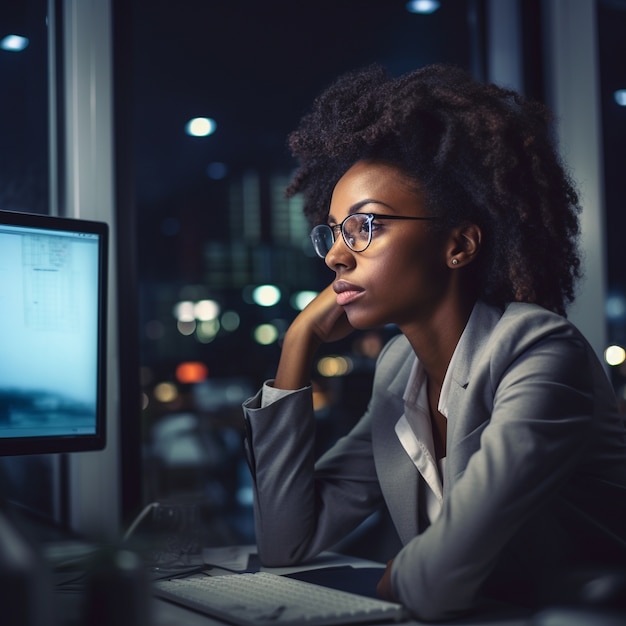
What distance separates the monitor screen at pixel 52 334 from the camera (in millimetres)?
1404

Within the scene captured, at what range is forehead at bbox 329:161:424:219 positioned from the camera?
4.61 ft

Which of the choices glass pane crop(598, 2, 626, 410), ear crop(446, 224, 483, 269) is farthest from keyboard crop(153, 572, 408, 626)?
glass pane crop(598, 2, 626, 410)

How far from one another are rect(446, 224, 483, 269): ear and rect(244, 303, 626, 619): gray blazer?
0.11 metres

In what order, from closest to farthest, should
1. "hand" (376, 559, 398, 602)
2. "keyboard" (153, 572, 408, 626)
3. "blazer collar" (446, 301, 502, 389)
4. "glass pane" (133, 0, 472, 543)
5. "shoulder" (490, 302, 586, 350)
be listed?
"keyboard" (153, 572, 408, 626) → "hand" (376, 559, 398, 602) → "shoulder" (490, 302, 586, 350) → "blazer collar" (446, 301, 502, 389) → "glass pane" (133, 0, 472, 543)

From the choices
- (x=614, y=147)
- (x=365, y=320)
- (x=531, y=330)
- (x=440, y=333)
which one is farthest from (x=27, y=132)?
(x=614, y=147)

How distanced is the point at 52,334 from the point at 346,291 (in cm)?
55

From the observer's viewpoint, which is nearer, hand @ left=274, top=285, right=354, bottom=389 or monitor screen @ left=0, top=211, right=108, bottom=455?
monitor screen @ left=0, top=211, right=108, bottom=455

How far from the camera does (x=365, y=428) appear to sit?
1.64m

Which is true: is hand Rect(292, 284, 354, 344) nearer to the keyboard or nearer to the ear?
the ear

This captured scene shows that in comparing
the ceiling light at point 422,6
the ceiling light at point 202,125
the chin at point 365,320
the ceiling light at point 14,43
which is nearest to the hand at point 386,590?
the chin at point 365,320

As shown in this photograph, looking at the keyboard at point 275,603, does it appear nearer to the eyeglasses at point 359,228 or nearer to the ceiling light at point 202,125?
the eyeglasses at point 359,228

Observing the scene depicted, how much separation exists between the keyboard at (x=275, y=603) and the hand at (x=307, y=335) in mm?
451

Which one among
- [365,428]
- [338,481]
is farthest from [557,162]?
[338,481]

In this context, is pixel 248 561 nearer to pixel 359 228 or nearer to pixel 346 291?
pixel 346 291
